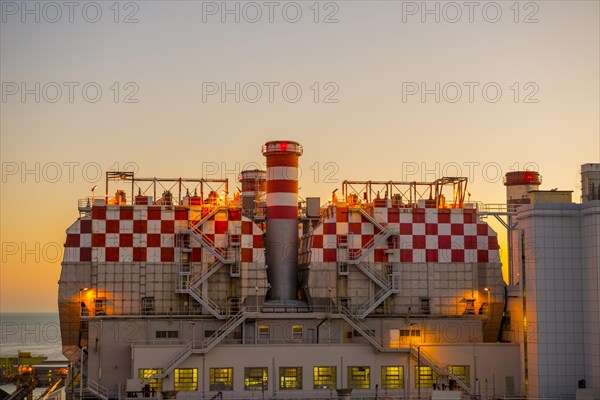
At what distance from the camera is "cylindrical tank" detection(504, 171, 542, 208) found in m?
79.4

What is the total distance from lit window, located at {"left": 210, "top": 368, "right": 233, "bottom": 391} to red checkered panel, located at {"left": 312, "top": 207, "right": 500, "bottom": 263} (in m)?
9.21

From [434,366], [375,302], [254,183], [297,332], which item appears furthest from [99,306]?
[434,366]

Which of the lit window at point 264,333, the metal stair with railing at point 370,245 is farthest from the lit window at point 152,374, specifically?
the metal stair with railing at point 370,245

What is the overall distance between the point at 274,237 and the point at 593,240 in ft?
64.4

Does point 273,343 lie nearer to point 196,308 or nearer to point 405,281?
point 196,308

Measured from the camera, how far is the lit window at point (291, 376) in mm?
55062

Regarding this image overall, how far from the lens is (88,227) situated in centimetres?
5947

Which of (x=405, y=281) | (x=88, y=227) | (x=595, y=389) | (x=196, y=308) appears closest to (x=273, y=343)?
(x=196, y=308)

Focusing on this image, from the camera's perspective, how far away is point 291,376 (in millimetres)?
55188

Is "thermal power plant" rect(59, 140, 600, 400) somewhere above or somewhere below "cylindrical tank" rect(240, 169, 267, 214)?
below

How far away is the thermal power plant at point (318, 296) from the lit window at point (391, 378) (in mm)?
81

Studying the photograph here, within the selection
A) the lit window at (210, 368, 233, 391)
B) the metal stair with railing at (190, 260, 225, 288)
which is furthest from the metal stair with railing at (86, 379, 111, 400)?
the metal stair with railing at (190, 260, 225, 288)

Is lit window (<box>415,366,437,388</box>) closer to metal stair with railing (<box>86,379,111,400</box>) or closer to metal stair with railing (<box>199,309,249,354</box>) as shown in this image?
metal stair with railing (<box>199,309,249,354</box>)

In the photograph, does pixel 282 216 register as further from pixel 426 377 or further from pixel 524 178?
pixel 524 178
